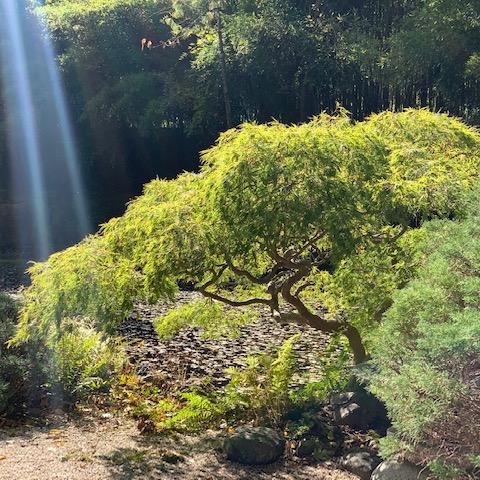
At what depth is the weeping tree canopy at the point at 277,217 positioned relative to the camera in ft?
11.2

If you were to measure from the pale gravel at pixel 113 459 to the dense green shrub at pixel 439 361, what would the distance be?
1339mm

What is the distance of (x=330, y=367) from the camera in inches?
214

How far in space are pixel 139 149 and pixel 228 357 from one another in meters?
9.95

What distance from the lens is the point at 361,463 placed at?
13.1 feet

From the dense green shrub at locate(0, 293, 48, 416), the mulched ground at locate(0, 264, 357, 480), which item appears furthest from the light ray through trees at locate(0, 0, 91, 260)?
the mulched ground at locate(0, 264, 357, 480)

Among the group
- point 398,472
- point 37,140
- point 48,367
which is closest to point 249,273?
point 398,472

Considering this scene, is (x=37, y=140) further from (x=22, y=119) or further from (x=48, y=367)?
(x=48, y=367)

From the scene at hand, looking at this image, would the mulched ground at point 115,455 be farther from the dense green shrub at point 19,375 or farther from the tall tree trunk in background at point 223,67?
the tall tree trunk in background at point 223,67

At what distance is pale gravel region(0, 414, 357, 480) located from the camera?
12.1ft

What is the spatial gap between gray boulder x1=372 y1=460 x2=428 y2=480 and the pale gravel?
676 millimetres

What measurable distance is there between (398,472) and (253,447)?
1243 mm

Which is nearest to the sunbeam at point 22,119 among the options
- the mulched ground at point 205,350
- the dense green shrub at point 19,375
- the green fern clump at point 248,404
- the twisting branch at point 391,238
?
the mulched ground at point 205,350

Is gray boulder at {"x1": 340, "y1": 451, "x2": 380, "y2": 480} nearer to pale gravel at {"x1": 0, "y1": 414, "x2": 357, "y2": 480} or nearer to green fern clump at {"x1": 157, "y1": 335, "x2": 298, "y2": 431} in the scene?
pale gravel at {"x1": 0, "y1": 414, "x2": 357, "y2": 480}

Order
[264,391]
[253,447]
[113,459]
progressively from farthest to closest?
[264,391]
[253,447]
[113,459]
